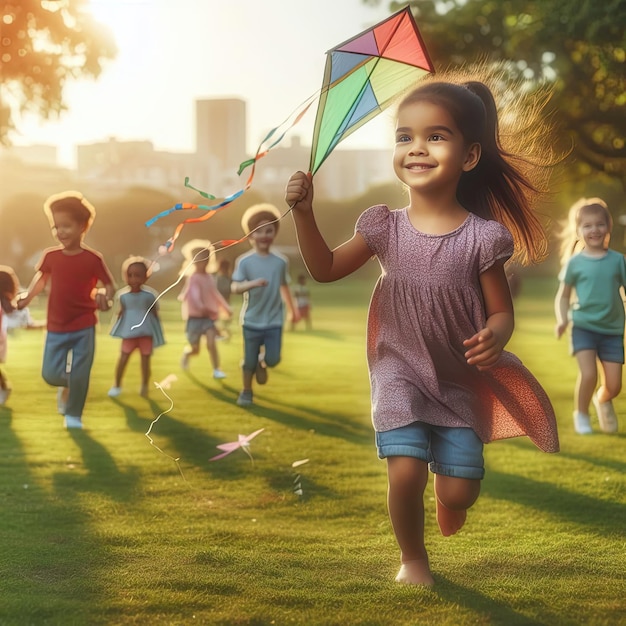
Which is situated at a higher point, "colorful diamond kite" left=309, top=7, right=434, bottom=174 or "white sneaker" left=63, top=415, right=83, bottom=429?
"colorful diamond kite" left=309, top=7, right=434, bottom=174

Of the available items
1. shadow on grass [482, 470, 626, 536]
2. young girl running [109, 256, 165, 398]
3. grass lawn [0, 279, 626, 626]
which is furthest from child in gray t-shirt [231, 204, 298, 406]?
shadow on grass [482, 470, 626, 536]

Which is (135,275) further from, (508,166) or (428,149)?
(428,149)

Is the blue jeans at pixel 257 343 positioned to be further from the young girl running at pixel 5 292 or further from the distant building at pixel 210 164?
the distant building at pixel 210 164

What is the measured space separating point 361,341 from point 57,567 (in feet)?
53.9

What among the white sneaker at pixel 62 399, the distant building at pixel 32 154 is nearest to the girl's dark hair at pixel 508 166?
the white sneaker at pixel 62 399

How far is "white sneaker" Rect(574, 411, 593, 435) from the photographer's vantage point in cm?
875

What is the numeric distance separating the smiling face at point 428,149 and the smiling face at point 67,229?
175 inches

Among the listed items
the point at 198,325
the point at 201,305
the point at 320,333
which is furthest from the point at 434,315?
the point at 320,333

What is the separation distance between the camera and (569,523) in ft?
18.6

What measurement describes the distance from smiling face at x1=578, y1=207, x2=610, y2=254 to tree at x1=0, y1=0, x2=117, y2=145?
585 inches

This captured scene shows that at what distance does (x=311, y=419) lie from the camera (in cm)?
977

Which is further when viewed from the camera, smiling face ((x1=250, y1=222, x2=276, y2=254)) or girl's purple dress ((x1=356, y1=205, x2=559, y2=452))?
smiling face ((x1=250, y1=222, x2=276, y2=254))

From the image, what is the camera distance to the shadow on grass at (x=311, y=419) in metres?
8.87

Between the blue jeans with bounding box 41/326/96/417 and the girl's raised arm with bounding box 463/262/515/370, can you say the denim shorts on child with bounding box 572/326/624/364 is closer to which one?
the blue jeans with bounding box 41/326/96/417
